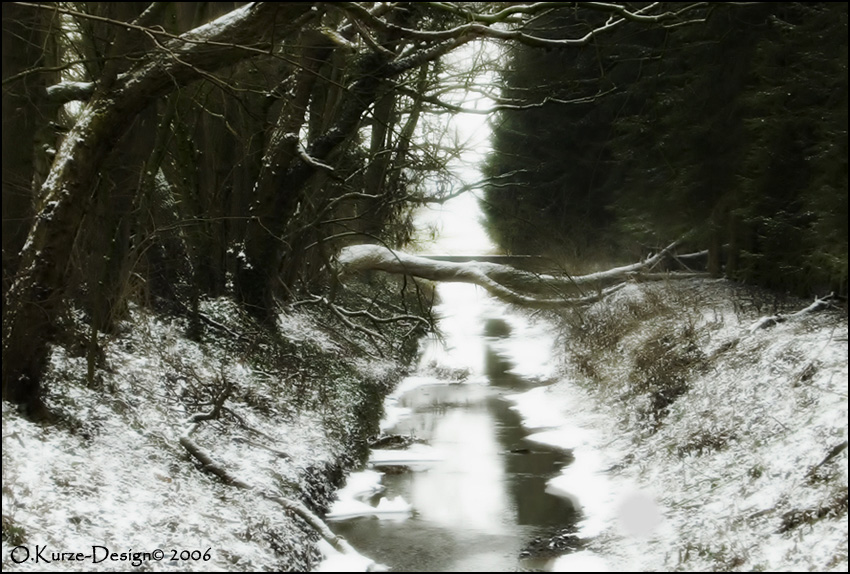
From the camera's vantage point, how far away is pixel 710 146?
58.2ft

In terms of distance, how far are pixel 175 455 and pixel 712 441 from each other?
6531 mm

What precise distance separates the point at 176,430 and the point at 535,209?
19.2 meters

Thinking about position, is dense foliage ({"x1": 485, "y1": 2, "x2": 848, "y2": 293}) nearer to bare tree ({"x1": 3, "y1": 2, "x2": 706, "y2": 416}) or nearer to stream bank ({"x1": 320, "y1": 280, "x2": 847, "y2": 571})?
stream bank ({"x1": 320, "y1": 280, "x2": 847, "y2": 571})

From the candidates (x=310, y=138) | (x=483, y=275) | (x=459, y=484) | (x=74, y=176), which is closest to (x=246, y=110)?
(x=74, y=176)

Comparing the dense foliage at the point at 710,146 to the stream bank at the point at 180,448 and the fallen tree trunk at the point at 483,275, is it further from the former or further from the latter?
the stream bank at the point at 180,448

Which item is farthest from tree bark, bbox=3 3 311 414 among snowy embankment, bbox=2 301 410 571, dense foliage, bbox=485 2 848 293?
dense foliage, bbox=485 2 848 293

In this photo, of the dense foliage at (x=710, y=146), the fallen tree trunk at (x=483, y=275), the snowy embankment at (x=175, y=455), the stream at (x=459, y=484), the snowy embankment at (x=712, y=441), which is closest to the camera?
the snowy embankment at (x=175, y=455)

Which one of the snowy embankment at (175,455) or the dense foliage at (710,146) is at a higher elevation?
the dense foliage at (710,146)

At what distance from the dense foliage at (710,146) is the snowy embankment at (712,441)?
4.76 ft

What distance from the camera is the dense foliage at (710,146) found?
41.9 ft

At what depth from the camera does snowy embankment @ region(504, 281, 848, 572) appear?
8.23 metres

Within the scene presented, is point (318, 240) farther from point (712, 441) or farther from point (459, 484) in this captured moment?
point (712, 441)

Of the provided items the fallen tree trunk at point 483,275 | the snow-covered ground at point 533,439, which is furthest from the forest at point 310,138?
the snow-covered ground at point 533,439

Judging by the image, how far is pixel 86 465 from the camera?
27.4ft
